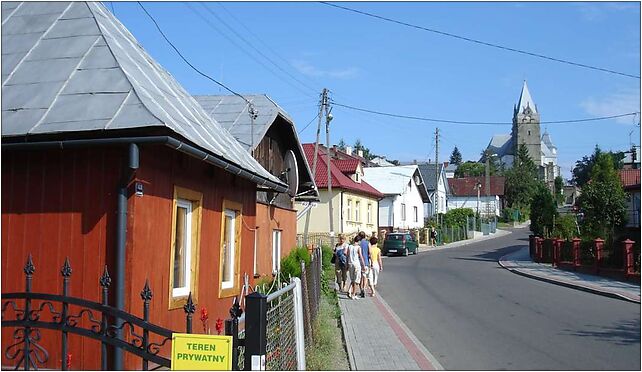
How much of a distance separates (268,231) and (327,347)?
7.69 metres

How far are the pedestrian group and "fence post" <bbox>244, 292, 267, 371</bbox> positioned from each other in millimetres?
13738

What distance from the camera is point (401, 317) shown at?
14.5 m

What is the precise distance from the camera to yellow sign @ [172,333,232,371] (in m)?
4.23

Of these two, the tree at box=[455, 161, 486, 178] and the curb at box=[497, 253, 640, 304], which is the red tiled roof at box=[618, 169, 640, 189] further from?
the tree at box=[455, 161, 486, 178]

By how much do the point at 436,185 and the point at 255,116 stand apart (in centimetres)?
5367

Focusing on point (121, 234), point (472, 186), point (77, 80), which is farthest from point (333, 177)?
point (472, 186)

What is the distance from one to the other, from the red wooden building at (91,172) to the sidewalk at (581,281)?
13937mm

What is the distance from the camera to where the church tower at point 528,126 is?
468ft

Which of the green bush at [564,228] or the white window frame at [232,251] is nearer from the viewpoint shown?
the white window frame at [232,251]

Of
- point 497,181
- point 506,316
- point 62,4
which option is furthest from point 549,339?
point 497,181

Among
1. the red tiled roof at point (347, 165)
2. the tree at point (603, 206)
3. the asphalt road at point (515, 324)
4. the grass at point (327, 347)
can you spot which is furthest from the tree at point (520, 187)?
the grass at point (327, 347)

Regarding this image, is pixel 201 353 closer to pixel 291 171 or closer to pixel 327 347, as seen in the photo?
pixel 327 347

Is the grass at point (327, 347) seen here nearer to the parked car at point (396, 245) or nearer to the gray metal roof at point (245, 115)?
the gray metal roof at point (245, 115)

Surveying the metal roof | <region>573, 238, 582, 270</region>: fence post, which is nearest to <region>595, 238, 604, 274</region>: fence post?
<region>573, 238, 582, 270</region>: fence post
